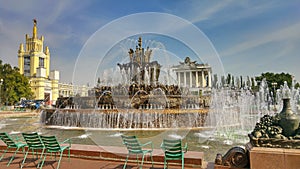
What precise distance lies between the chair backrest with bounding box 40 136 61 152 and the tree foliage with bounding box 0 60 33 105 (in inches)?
2214

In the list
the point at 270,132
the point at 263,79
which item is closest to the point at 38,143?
the point at 270,132

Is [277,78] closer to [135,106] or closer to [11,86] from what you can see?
[135,106]

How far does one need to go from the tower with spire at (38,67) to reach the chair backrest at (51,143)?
88.3 meters

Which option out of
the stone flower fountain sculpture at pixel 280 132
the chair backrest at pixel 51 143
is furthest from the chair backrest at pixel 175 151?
the chair backrest at pixel 51 143

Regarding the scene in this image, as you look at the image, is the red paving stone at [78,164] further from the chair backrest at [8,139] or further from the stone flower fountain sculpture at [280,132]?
the stone flower fountain sculpture at [280,132]

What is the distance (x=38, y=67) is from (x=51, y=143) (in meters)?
102

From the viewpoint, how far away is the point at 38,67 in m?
Result: 96.2

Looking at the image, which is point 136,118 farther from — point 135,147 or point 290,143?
point 290,143

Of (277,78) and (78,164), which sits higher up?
(277,78)

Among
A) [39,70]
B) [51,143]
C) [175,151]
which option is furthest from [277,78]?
[39,70]

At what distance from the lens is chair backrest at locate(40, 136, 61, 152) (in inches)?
210

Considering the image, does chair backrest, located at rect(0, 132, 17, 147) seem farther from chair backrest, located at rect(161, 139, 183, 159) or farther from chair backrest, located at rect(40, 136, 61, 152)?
chair backrest, located at rect(161, 139, 183, 159)

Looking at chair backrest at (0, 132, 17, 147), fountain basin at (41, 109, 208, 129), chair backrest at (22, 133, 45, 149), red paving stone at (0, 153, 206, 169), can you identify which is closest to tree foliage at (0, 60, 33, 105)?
fountain basin at (41, 109, 208, 129)

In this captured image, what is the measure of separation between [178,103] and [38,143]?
13485 millimetres
